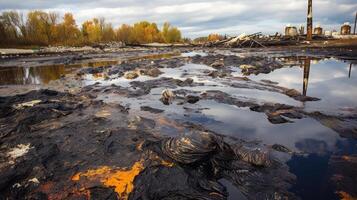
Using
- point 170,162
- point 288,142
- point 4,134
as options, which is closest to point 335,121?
point 288,142

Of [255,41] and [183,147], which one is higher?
[255,41]

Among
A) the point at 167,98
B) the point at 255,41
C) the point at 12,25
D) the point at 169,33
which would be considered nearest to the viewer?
the point at 167,98

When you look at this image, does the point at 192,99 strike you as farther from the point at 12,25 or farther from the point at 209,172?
the point at 12,25

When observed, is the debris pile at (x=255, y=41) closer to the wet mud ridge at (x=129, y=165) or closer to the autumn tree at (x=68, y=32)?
the wet mud ridge at (x=129, y=165)

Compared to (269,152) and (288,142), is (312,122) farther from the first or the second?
(269,152)

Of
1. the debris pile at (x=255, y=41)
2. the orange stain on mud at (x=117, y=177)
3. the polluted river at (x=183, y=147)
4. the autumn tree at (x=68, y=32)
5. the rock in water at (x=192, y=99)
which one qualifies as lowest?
the orange stain on mud at (x=117, y=177)

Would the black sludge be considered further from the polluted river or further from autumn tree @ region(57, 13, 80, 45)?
autumn tree @ region(57, 13, 80, 45)

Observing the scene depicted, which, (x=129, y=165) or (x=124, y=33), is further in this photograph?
(x=124, y=33)

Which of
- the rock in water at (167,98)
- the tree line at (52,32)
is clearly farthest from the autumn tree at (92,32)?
the rock in water at (167,98)

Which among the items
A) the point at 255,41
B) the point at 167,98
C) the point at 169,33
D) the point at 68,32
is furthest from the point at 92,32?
the point at 167,98

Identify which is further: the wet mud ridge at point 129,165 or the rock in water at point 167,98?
the rock in water at point 167,98

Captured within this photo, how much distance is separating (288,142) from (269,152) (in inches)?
20.5

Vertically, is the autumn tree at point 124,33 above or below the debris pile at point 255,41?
above

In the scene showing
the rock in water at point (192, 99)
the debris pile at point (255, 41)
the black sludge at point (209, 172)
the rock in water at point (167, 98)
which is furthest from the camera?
the debris pile at point (255, 41)
